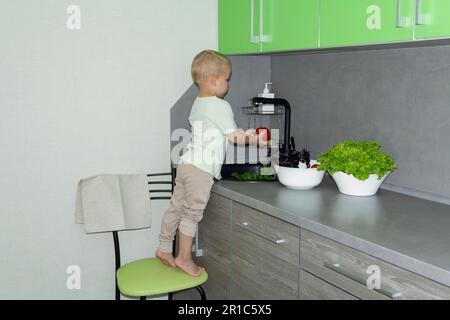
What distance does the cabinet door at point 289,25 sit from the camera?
1.86 meters

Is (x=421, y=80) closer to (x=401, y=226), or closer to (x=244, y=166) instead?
(x=401, y=226)

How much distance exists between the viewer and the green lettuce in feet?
6.00

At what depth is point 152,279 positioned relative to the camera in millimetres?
A: 2000

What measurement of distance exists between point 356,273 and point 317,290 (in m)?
0.20

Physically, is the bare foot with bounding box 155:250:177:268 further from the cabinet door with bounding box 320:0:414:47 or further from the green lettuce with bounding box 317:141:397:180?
the cabinet door with bounding box 320:0:414:47

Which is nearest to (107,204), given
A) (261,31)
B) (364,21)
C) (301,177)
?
(301,177)

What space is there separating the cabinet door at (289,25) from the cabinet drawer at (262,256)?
0.69 metres

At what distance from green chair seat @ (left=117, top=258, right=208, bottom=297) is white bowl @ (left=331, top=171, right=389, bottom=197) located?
69cm

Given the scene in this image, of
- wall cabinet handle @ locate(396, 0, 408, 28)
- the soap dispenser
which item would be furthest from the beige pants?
wall cabinet handle @ locate(396, 0, 408, 28)

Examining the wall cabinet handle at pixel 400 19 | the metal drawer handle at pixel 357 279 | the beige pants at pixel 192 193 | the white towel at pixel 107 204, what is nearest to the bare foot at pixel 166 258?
the beige pants at pixel 192 193

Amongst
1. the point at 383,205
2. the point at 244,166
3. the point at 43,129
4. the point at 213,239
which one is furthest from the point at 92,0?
the point at 383,205

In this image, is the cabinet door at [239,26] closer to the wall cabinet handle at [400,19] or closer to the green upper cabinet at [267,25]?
the green upper cabinet at [267,25]

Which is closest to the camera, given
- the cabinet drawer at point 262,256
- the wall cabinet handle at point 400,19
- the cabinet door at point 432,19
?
the cabinet door at point 432,19

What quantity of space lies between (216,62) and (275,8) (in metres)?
0.34
